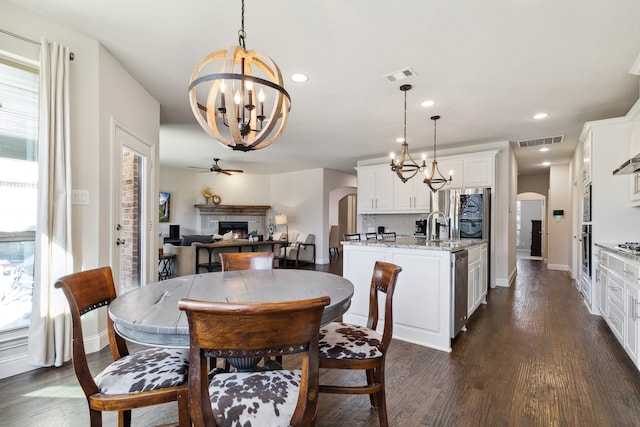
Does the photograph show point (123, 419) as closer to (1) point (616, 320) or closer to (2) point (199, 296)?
(2) point (199, 296)

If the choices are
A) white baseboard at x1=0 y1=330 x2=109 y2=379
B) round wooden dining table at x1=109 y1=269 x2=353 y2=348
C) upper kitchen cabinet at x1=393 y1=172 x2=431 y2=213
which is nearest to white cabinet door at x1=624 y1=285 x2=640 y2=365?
round wooden dining table at x1=109 y1=269 x2=353 y2=348

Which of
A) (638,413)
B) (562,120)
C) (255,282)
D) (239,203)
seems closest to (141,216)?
(255,282)

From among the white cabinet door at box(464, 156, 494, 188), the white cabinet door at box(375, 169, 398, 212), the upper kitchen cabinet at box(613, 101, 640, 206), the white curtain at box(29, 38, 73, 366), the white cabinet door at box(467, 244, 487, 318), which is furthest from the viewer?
the white cabinet door at box(375, 169, 398, 212)

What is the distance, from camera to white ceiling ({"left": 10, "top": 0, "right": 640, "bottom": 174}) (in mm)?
2104

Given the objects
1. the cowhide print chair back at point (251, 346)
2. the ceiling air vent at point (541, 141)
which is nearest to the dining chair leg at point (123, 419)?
the cowhide print chair back at point (251, 346)

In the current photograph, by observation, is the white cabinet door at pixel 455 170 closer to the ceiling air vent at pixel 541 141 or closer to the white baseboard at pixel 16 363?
the ceiling air vent at pixel 541 141

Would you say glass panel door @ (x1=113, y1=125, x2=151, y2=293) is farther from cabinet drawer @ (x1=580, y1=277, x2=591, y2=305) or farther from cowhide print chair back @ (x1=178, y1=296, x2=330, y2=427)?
cabinet drawer @ (x1=580, y1=277, x2=591, y2=305)

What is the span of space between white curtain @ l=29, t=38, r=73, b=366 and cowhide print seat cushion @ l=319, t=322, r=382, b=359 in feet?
6.73

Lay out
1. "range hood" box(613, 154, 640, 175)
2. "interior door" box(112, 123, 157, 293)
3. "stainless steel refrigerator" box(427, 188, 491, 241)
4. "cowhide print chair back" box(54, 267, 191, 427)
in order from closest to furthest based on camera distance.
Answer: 1. "cowhide print chair back" box(54, 267, 191, 427)
2. "range hood" box(613, 154, 640, 175)
3. "interior door" box(112, 123, 157, 293)
4. "stainless steel refrigerator" box(427, 188, 491, 241)

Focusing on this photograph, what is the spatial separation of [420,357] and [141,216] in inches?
127

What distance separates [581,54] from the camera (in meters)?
2.60

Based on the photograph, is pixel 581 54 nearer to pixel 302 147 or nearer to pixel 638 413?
pixel 638 413

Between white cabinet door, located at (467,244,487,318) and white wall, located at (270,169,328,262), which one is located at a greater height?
white wall, located at (270,169,328,262)

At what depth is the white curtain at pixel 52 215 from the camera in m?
2.21
